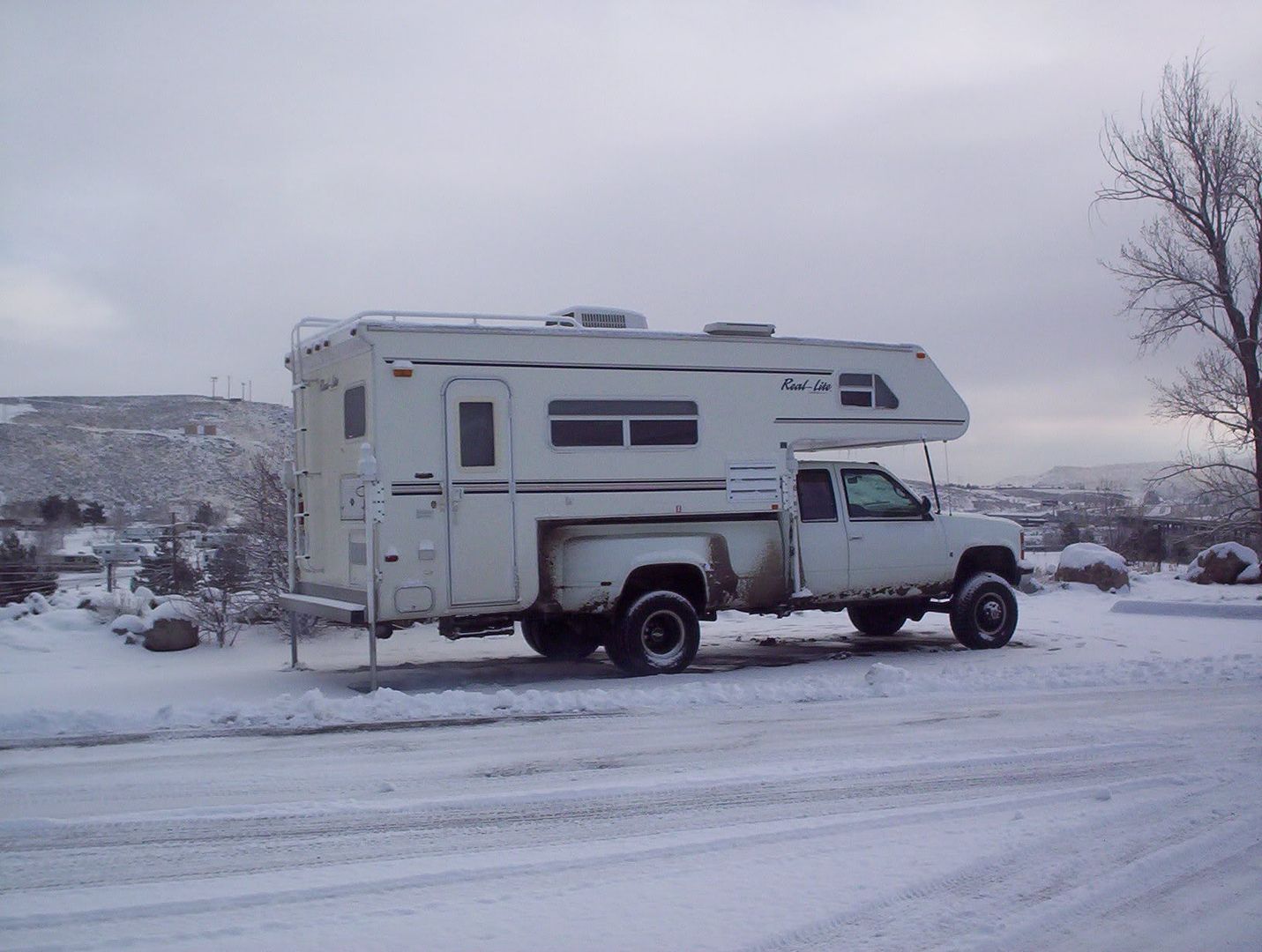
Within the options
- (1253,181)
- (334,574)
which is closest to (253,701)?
(334,574)

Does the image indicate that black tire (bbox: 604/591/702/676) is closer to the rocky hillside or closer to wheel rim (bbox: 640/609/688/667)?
wheel rim (bbox: 640/609/688/667)

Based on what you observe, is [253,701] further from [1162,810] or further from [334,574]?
[1162,810]

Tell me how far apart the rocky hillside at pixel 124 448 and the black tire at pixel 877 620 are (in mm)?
36901

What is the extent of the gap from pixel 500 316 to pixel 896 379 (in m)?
4.44

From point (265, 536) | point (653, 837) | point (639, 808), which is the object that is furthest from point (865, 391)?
point (265, 536)

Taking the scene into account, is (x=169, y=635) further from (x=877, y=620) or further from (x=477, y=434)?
(x=877, y=620)

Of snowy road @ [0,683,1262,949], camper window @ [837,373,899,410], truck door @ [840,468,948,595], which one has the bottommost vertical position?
snowy road @ [0,683,1262,949]

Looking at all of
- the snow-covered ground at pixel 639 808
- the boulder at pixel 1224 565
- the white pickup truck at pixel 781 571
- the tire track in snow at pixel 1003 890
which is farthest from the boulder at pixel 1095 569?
the tire track in snow at pixel 1003 890

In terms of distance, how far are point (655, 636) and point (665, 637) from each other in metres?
0.11

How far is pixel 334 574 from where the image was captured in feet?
34.8

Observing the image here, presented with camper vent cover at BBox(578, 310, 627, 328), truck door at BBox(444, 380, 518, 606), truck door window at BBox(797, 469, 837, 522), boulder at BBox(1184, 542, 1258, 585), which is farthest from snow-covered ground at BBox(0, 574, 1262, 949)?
boulder at BBox(1184, 542, 1258, 585)

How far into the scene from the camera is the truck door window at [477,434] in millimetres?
10227

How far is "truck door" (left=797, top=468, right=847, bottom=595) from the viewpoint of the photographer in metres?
11.8

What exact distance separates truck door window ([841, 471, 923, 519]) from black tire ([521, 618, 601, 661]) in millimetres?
3072
